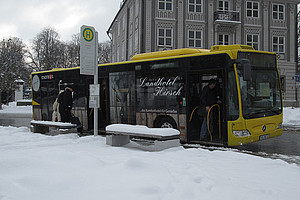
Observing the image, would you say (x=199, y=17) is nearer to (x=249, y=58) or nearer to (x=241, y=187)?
(x=249, y=58)

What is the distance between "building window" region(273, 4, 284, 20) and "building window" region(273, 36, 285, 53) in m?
2.22

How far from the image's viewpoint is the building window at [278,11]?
108ft

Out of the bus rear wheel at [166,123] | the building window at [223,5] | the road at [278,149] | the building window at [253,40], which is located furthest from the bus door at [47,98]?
the building window at [253,40]

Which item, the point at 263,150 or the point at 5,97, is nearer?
the point at 263,150

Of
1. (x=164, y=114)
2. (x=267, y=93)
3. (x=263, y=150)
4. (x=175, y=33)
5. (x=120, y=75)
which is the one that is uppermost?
(x=175, y=33)

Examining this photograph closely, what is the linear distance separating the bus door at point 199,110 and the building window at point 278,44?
26432 millimetres

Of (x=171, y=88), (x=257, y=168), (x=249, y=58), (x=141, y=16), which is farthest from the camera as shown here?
(x=141, y=16)

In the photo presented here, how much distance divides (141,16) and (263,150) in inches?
927

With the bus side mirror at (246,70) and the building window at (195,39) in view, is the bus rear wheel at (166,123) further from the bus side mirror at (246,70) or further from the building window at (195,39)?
the building window at (195,39)

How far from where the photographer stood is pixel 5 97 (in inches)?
1714

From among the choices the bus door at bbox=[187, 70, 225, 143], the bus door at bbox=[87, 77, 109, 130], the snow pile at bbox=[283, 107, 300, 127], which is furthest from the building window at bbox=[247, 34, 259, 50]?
the bus door at bbox=[187, 70, 225, 143]

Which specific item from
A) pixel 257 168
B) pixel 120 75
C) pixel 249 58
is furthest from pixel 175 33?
pixel 257 168

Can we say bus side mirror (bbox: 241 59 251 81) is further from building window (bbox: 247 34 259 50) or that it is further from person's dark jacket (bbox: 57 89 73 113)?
building window (bbox: 247 34 259 50)

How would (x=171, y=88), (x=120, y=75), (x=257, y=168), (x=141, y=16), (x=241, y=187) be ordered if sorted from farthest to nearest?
1. (x=141, y=16)
2. (x=120, y=75)
3. (x=171, y=88)
4. (x=257, y=168)
5. (x=241, y=187)
